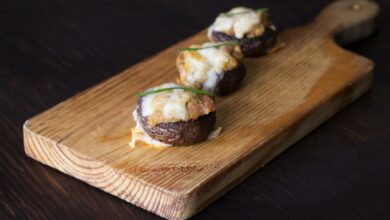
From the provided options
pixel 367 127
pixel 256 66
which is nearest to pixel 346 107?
pixel 367 127

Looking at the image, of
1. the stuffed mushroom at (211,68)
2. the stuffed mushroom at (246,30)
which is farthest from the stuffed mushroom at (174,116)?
the stuffed mushroom at (246,30)

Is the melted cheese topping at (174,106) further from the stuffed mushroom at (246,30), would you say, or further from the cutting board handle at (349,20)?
the cutting board handle at (349,20)

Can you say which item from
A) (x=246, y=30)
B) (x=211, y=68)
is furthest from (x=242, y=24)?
(x=211, y=68)

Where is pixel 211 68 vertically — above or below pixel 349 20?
above

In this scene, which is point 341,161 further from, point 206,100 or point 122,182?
point 122,182

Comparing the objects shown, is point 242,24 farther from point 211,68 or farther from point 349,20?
point 349,20

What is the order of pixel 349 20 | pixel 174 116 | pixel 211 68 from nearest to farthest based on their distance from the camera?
1. pixel 174 116
2. pixel 211 68
3. pixel 349 20

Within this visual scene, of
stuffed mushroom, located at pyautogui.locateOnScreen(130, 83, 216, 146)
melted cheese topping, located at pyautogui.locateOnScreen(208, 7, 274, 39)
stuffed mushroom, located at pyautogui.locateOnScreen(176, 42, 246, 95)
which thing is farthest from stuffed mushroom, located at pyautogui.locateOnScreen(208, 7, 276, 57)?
stuffed mushroom, located at pyautogui.locateOnScreen(130, 83, 216, 146)
